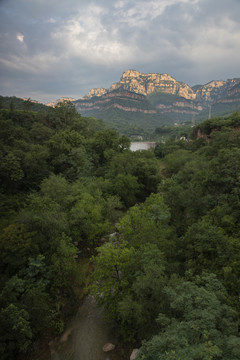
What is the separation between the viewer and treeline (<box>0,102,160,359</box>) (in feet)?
42.4

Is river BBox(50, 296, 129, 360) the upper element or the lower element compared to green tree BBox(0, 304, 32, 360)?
lower

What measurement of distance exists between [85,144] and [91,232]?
25205 mm

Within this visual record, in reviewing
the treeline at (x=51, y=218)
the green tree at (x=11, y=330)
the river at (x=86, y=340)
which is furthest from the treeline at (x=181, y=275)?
the green tree at (x=11, y=330)

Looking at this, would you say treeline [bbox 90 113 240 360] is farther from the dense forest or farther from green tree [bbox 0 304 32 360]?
green tree [bbox 0 304 32 360]

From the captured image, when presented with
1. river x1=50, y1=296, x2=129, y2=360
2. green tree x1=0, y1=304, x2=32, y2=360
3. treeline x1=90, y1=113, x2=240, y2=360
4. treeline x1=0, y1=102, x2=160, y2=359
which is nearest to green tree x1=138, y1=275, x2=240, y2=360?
treeline x1=90, y1=113, x2=240, y2=360

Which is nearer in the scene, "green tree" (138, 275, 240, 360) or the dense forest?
"green tree" (138, 275, 240, 360)

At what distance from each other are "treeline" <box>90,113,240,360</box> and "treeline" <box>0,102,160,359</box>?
3.62 meters

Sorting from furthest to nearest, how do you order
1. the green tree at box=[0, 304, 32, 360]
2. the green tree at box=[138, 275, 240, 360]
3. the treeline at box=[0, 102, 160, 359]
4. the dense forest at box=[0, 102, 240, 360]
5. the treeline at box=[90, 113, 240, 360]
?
the treeline at box=[0, 102, 160, 359] < the green tree at box=[0, 304, 32, 360] < the dense forest at box=[0, 102, 240, 360] < the treeline at box=[90, 113, 240, 360] < the green tree at box=[138, 275, 240, 360]

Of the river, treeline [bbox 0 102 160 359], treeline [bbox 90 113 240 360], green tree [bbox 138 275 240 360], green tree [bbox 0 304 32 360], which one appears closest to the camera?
green tree [bbox 138 275 240 360]

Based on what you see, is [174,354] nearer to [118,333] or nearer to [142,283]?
[142,283]

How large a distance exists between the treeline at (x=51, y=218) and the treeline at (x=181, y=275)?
362 cm

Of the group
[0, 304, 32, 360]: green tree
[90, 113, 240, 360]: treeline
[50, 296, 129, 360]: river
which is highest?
[90, 113, 240, 360]: treeline

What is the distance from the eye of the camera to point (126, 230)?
18.0 metres

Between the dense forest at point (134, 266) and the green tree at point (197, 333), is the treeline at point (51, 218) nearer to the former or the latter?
the dense forest at point (134, 266)
